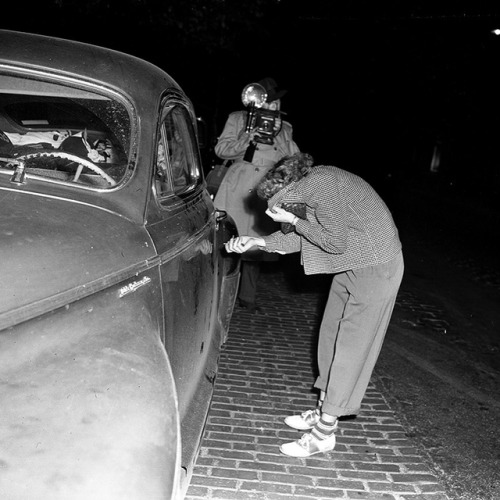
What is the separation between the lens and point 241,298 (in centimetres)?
641

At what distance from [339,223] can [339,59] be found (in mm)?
26752

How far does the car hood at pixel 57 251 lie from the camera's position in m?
1.81

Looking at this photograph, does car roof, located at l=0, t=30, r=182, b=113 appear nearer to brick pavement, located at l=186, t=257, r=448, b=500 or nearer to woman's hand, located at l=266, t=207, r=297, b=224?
woman's hand, located at l=266, t=207, r=297, b=224

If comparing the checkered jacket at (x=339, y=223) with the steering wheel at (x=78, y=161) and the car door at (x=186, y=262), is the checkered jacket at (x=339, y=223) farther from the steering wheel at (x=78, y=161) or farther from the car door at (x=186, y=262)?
the steering wheel at (x=78, y=161)

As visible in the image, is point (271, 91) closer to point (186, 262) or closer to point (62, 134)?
point (62, 134)

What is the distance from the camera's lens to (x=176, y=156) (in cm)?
346

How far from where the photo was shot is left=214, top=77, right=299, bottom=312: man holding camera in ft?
17.8

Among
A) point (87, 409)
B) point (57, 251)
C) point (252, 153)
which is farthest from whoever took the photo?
point (252, 153)

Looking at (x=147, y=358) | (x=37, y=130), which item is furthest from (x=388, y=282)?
(x=37, y=130)

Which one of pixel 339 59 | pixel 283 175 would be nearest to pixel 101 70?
pixel 283 175

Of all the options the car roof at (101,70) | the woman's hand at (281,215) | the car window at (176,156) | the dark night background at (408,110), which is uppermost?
the car roof at (101,70)

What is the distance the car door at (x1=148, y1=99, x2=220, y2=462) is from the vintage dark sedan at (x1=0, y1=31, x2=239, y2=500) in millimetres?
12

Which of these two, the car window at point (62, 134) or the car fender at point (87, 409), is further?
the car window at point (62, 134)

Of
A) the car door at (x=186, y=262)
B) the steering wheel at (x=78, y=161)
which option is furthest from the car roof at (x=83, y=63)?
the steering wheel at (x=78, y=161)
